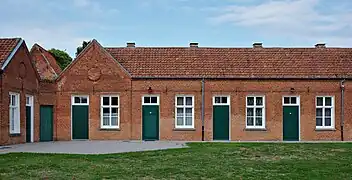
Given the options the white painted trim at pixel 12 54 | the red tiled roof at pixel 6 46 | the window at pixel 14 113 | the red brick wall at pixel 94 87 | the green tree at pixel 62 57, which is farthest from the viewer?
the green tree at pixel 62 57

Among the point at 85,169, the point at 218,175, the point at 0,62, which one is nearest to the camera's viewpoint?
the point at 218,175

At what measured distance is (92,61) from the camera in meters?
28.7

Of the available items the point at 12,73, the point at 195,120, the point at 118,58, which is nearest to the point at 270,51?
the point at 195,120

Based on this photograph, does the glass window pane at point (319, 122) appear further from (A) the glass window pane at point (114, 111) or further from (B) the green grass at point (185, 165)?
(A) the glass window pane at point (114, 111)

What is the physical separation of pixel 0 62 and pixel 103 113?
743cm

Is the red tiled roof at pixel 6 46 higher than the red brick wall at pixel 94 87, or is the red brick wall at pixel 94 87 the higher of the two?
the red tiled roof at pixel 6 46

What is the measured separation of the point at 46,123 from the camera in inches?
1109

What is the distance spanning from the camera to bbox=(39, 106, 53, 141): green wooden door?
91.5 feet

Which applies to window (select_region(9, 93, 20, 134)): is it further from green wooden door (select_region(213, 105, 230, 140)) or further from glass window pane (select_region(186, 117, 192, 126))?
green wooden door (select_region(213, 105, 230, 140))

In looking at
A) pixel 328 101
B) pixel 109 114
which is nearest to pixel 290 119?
pixel 328 101

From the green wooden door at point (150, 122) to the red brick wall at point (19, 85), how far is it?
18.8 feet

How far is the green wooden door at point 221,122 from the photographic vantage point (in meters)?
28.5

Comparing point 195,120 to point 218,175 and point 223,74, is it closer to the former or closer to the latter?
point 223,74

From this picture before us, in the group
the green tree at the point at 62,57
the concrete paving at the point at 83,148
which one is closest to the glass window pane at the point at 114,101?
the concrete paving at the point at 83,148
